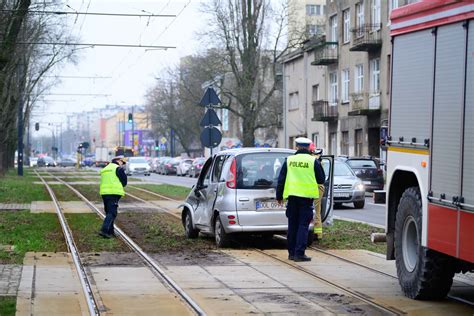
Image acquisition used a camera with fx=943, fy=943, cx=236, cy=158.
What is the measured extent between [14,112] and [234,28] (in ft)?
43.4

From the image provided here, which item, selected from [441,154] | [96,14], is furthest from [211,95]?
[441,154]

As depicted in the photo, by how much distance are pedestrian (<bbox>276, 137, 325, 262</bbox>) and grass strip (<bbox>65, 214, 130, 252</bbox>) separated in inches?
121

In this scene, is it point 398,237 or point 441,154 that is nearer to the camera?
point 441,154

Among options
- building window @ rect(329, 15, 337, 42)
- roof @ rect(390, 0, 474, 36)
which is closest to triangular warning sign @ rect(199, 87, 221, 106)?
roof @ rect(390, 0, 474, 36)

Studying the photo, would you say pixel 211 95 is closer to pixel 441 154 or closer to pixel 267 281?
pixel 267 281

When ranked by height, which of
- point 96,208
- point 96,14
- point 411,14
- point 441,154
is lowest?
point 96,208

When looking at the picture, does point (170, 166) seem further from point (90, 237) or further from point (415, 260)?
point (415, 260)

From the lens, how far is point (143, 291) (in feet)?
33.4

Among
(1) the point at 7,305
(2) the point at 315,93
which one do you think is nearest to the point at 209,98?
(1) the point at 7,305

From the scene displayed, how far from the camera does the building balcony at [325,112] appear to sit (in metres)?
53.0

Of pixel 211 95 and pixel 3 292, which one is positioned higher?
pixel 211 95

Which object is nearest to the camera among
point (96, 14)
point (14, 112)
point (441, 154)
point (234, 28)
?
point (441, 154)

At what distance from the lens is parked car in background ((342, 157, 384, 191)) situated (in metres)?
35.4

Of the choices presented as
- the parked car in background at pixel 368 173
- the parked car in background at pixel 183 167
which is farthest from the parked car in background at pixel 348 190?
the parked car in background at pixel 183 167
